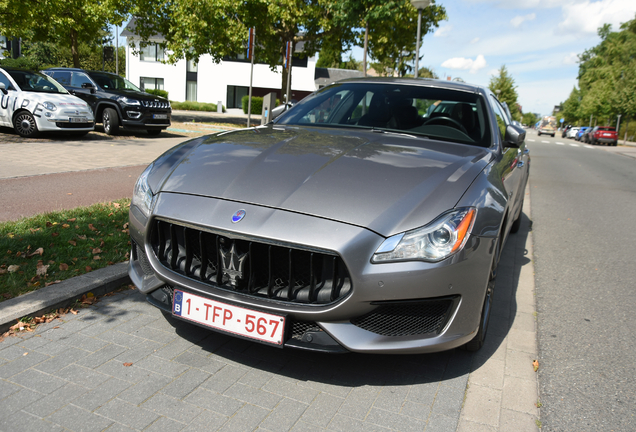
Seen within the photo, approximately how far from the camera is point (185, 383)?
2568 millimetres

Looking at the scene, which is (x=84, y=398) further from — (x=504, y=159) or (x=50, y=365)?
(x=504, y=159)

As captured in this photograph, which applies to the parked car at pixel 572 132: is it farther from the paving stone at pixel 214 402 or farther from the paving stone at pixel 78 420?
the paving stone at pixel 78 420

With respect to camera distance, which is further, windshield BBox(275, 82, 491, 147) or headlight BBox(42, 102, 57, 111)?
headlight BBox(42, 102, 57, 111)

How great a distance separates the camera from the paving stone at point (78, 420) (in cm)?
217

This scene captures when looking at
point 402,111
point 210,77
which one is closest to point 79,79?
point 402,111

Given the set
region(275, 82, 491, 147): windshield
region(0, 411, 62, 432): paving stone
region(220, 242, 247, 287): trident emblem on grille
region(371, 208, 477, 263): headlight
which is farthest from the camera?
region(275, 82, 491, 147): windshield

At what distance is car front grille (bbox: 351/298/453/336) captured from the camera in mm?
2418

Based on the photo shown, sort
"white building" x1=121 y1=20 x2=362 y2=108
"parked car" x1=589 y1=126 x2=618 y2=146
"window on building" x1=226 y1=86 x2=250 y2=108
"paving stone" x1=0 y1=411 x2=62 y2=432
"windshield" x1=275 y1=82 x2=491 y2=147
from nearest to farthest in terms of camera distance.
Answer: "paving stone" x1=0 y1=411 x2=62 y2=432, "windshield" x1=275 y1=82 x2=491 y2=147, "parked car" x1=589 y1=126 x2=618 y2=146, "white building" x1=121 y1=20 x2=362 y2=108, "window on building" x1=226 y1=86 x2=250 y2=108

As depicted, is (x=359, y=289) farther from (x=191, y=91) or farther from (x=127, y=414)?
(x=191, y=91)

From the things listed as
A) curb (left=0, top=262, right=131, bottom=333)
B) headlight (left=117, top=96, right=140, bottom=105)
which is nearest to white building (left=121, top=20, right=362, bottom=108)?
headlight (left=117, top=96, right=140, bottom=105)

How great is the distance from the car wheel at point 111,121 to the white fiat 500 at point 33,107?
1573mm

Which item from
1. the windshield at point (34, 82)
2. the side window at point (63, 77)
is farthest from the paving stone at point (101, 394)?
the side window at point (63, 77)

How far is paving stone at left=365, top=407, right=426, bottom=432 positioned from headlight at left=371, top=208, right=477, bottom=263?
742mm

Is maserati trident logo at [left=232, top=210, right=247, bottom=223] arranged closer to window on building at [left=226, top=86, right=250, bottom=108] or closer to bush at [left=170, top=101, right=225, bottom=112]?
bush at [left=170, top=101, right=225, bottom=112]
